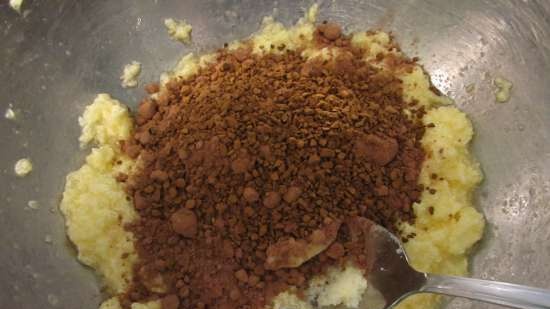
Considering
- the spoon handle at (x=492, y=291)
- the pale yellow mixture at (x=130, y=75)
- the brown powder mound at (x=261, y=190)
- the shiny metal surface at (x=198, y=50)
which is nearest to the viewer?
the spoon handle at (x=492, y=291)

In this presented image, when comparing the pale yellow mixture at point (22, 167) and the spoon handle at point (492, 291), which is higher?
the spoon handle at point (492, 291)

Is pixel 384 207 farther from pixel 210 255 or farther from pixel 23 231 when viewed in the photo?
pixel 23 231

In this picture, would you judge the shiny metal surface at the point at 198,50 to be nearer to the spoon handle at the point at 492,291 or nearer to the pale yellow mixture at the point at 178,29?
the pale yellow mixture at the point at 178,29

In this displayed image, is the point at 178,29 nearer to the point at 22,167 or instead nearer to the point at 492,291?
the point at 22,167

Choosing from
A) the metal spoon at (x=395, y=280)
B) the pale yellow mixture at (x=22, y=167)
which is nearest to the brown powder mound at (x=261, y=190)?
the metal spoon at (x=395, y=280)

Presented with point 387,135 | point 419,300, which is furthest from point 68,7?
point 419,300

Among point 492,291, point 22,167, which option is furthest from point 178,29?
point 492,291
